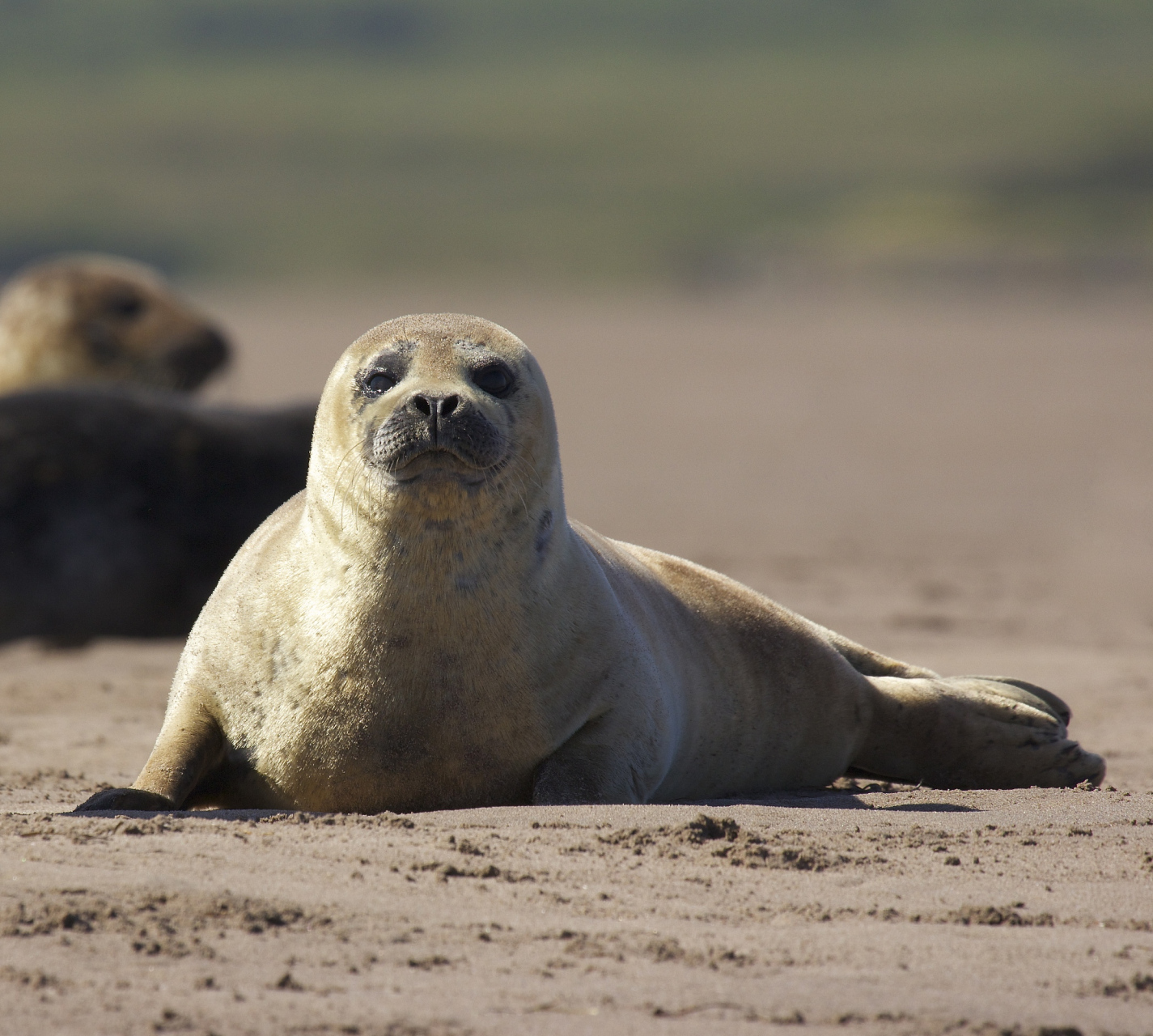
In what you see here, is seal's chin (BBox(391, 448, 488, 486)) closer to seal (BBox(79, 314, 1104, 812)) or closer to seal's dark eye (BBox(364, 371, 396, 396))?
seal (BBox(79, 314, 1104, 812))

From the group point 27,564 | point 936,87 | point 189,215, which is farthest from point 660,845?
point 936,87

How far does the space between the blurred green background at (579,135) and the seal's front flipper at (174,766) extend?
174 ft

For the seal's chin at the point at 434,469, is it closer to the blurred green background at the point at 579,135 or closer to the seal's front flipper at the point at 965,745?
the seal's front flipper at the point at 965,745

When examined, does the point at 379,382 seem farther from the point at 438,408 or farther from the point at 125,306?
the point at 125,306

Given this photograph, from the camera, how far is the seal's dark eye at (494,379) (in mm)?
4328

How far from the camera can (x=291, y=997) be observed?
8.93ft

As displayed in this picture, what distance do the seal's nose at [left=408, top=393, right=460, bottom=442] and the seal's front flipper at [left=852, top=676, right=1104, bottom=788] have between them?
1.94 metres

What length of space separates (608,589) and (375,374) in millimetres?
801

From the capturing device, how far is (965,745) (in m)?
5.41

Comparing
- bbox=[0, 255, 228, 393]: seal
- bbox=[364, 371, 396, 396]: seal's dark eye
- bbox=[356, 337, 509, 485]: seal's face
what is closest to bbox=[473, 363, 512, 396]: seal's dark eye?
bbox=[356, 337, 509, 485]: seal's face

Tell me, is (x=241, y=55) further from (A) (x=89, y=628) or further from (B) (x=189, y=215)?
(A) (x=89, y=628)

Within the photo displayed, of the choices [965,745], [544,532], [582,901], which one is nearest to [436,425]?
[544,532]

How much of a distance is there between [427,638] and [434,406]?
20.8 inches

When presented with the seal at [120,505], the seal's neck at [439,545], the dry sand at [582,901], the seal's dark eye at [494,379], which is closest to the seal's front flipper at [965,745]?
the dry sand at [582,901]
